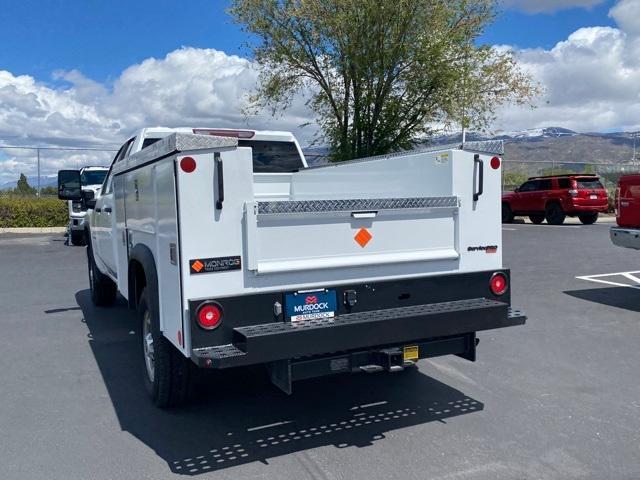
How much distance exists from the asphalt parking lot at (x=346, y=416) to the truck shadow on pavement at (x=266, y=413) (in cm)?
1

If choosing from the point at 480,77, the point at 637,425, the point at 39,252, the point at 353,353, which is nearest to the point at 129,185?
the point at 353,353

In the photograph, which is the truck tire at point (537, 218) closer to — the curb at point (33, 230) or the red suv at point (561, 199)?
the red suv at point (561, 199)

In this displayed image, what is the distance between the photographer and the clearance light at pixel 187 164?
3.53 m

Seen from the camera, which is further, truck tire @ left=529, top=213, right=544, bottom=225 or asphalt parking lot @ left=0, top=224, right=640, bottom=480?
truck tire @ left=529, top=213, right=544, bottom=225

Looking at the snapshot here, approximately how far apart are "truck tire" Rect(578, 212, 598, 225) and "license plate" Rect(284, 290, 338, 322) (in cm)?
2041

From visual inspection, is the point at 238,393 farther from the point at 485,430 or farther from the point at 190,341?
the point at 485,430

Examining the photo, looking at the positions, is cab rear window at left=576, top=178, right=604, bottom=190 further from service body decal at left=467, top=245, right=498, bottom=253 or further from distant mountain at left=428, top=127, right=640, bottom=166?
distant mountain at left=428, top=127, right=640, bottom=166

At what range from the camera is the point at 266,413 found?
4531 mm

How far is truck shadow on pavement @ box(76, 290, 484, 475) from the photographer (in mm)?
3955

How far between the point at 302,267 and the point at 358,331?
0.54m

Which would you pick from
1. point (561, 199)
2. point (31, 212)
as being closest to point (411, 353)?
point (561, 199)

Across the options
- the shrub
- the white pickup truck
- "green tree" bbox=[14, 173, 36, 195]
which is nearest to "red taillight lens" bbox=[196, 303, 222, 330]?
the white pickup truck

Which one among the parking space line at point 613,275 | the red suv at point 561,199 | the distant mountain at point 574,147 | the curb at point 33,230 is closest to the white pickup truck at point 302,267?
the parking space line at point 613,275

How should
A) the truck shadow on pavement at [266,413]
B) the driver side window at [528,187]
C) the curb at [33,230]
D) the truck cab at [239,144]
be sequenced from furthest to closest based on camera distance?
the driver side window at [528,187] → the curb at [33,230] → the truck cab at [239,144] → the truck shadow on pavement at [266,413]
